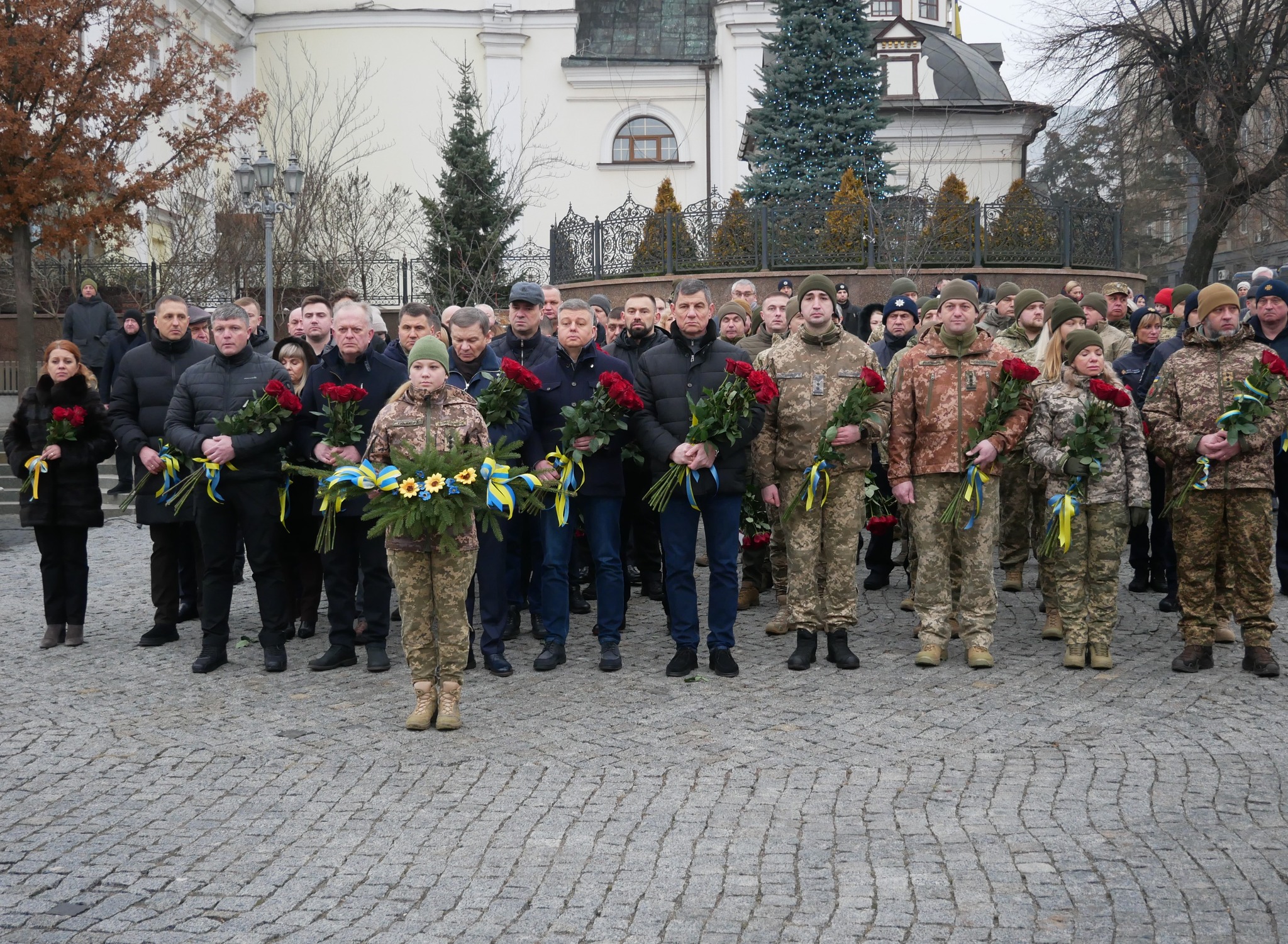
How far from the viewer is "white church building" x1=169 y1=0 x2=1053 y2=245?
143 feet

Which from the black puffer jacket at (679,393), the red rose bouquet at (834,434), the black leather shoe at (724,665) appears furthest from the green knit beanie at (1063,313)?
the black leather shoe at (724,665)

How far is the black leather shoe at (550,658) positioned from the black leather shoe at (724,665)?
995mm

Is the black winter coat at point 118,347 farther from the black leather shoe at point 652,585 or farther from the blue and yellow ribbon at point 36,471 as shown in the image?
the black leather shoe at point 652,585

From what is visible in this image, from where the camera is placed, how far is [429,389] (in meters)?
7.65

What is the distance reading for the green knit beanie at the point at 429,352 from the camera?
7605 mm

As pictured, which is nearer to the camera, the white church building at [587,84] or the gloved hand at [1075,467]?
the gloved hand at [1075,467]

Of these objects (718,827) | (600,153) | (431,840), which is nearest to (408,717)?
(431,840)

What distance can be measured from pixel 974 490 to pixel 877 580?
296cm

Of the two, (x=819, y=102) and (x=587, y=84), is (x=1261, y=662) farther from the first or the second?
(x=587, y=84)

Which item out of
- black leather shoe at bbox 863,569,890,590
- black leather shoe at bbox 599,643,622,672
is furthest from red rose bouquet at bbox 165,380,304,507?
black leather shoe at bbox 863,569,890,590

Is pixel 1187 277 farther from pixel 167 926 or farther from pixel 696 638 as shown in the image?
pixel 167 926

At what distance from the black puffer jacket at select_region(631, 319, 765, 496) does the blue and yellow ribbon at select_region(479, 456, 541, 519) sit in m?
1.29

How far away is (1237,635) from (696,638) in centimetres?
380

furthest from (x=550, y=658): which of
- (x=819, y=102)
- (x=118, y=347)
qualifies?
(x=819, y=102)
